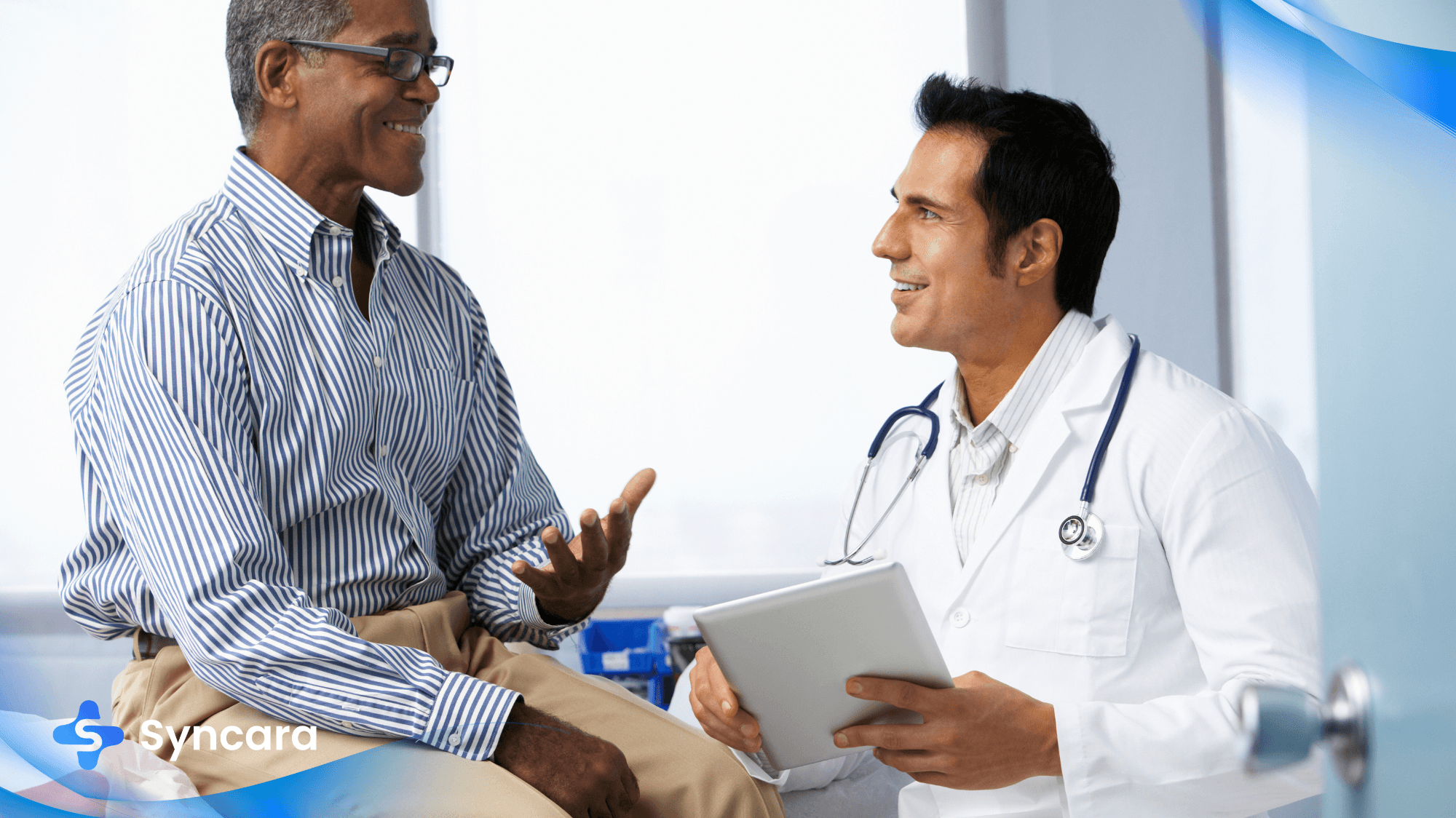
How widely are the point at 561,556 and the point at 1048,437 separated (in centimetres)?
62

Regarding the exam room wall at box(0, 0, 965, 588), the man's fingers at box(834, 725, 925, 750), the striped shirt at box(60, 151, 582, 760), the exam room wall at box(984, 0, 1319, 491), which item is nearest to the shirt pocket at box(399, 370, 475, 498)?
the striped shirt at box(60, 151, 582, 760)

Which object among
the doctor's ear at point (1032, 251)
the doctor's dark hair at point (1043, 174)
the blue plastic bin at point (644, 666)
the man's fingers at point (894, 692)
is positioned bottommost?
the blue plastic bin at point (644, 666)

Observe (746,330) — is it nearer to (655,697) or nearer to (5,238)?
(655,697)

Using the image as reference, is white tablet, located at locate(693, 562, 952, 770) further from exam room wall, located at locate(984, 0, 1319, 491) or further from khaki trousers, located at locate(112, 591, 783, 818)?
exam room wall, located at locate(984, 0, 1319, 491)

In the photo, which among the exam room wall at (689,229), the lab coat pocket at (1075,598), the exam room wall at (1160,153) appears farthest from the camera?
the exam room wall at (689,229)

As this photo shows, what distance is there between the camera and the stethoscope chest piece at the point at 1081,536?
3.78ft

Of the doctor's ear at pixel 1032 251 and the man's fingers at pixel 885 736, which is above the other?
the doctor's ear at pixel 1032 251

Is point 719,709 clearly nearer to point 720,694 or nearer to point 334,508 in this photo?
point 720,694

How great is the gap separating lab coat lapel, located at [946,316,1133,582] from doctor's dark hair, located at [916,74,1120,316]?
138mm

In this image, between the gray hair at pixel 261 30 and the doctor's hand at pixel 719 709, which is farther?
the gray hair at pixel 261 30

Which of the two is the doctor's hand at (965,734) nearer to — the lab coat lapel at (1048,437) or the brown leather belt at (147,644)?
the lab coat lapel at (1048,437)

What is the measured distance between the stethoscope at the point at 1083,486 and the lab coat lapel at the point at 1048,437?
0.02m

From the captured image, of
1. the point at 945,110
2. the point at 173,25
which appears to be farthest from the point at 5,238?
the point at 945,110

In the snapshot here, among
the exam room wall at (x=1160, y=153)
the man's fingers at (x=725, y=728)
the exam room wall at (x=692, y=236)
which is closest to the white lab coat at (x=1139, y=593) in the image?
the man's fingers at (x=725, y=728)
